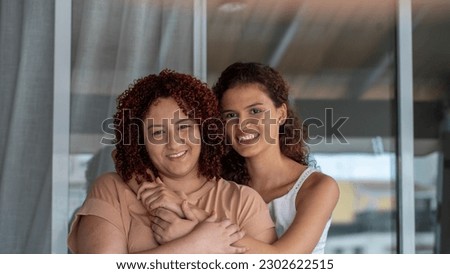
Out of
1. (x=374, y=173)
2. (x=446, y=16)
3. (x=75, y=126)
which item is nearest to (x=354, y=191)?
(x=374, y=173)

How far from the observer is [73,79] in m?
3.26

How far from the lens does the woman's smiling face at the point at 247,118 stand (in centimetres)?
260

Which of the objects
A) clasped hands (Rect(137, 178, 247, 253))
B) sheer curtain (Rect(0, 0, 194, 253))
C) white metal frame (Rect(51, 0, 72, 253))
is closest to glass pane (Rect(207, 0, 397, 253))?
sheer curtain (Rect(0, 0, 194, 253))

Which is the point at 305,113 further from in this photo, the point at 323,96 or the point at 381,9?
the point at 381,9

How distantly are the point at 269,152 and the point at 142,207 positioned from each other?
501 mm

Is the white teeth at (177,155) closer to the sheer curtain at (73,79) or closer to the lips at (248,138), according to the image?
the lips at (248,138)

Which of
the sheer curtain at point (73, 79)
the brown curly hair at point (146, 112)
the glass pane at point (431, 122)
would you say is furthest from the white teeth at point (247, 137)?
the glass pane at point (431, 122)

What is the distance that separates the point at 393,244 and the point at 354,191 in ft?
0.83

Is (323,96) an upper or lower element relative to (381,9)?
lower

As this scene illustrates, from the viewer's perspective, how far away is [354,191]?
335 centimetres

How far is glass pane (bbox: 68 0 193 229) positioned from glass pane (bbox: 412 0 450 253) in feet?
2.89

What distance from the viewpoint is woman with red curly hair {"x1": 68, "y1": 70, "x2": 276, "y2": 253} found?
224cm
